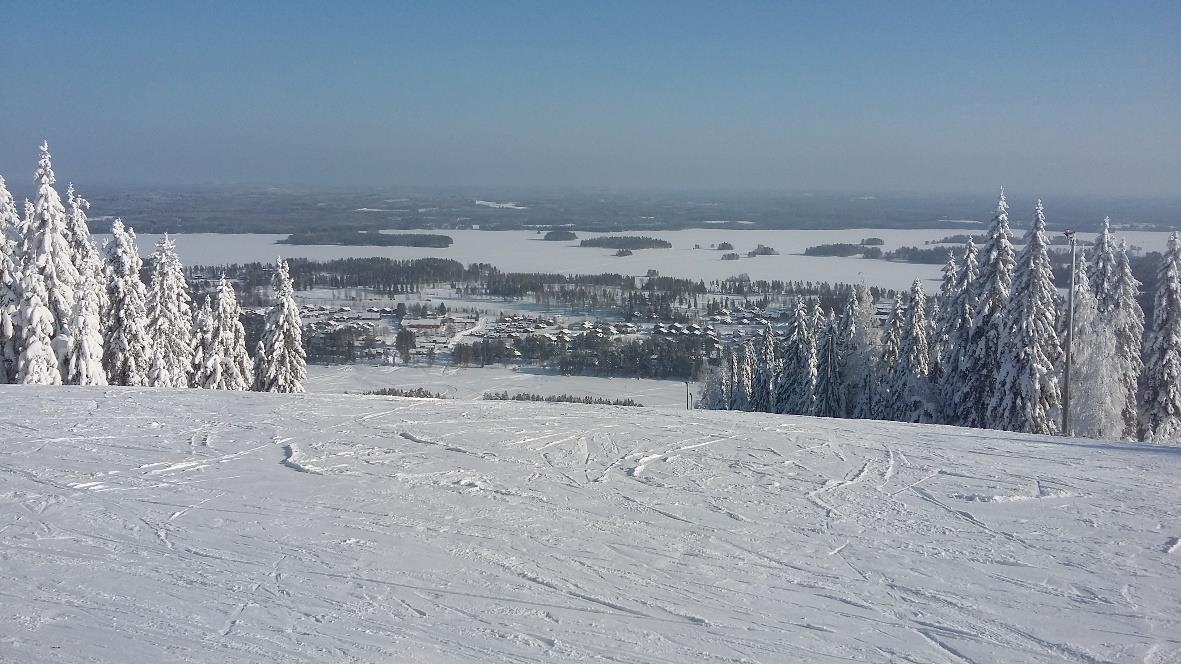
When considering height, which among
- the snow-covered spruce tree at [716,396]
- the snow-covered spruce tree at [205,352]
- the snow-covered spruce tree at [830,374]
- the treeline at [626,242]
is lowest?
the snow-covered spruce tree at [716,396]

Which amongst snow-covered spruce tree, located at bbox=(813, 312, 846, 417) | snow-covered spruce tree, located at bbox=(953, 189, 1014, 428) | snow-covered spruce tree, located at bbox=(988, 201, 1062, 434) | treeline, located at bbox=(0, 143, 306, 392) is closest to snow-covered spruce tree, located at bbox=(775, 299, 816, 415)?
snow-covered spruce tree, located at bbox=(813, 312, 846, 417)

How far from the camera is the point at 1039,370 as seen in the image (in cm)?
1923

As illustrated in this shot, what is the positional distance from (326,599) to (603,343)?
201 feet

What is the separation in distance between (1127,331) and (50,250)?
103 feet

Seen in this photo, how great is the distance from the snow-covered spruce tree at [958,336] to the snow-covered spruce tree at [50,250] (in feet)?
81.3

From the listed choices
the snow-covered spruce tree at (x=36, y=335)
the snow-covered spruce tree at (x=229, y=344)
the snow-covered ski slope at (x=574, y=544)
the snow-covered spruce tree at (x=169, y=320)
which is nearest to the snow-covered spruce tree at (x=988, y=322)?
the snow-covered ski slope at (x=574, y=544)

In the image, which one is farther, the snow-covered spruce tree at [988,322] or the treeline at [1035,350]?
the snow-covered spruce tree at [988,322]

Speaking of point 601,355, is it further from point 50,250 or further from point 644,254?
point 644,254

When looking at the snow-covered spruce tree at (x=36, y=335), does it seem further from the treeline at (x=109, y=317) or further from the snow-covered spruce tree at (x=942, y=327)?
the snow-covered spruce tree at (x=942, y=327)

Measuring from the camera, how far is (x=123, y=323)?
72.9 feet

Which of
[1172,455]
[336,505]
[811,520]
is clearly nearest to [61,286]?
[336,505]

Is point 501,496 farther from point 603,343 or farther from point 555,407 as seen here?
point 603,343

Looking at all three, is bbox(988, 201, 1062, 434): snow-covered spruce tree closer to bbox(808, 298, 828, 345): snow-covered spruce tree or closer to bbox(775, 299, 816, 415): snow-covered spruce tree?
bbox(775, 299, 816, 415): snow-covered spruce tree

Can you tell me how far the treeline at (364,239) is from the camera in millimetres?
128875
